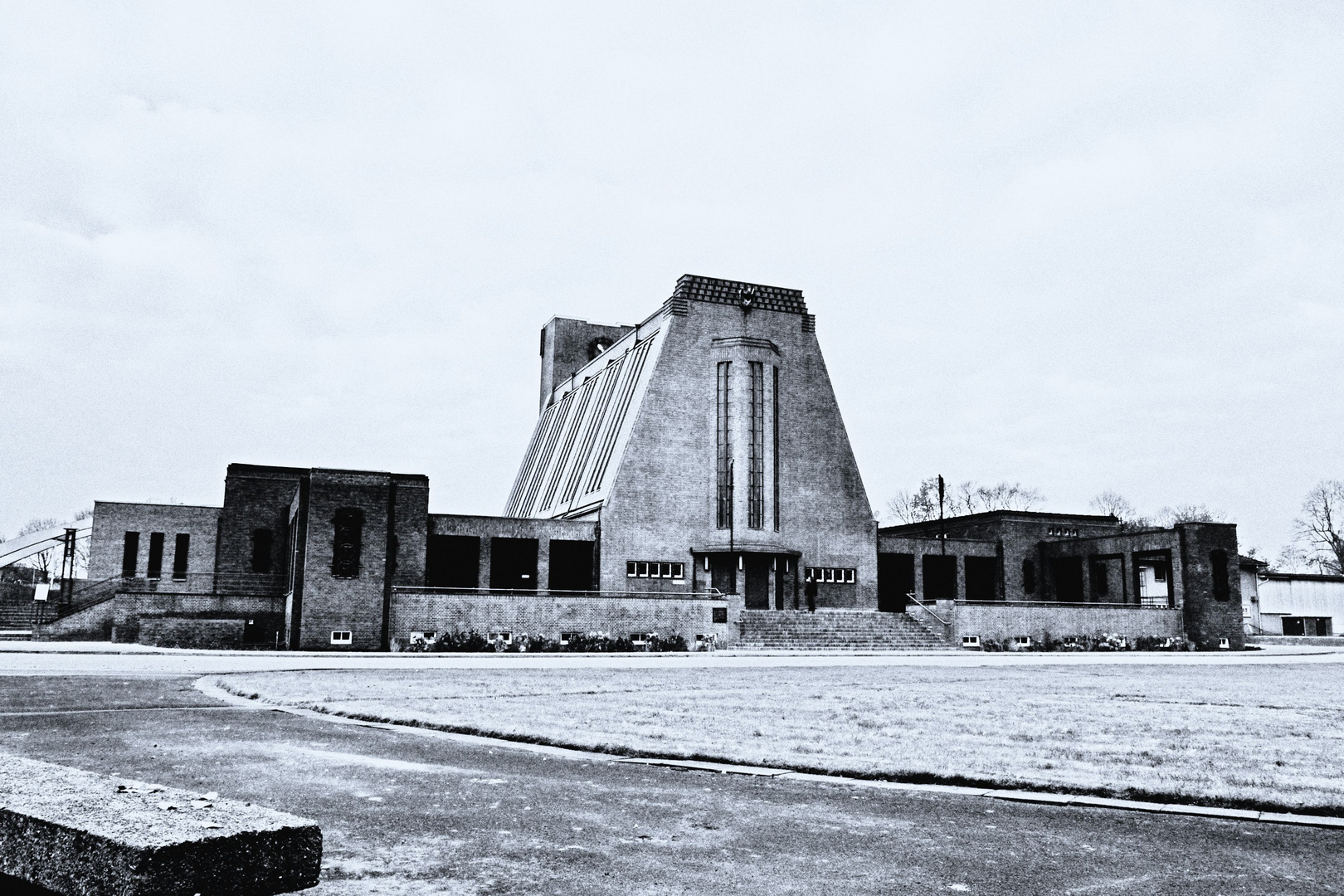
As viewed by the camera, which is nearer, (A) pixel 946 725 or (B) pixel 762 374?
(A) pixel 946 725

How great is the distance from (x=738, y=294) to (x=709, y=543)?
546 inches

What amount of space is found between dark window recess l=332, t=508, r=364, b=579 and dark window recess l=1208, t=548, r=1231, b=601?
41.7m

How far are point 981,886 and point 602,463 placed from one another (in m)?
55.6

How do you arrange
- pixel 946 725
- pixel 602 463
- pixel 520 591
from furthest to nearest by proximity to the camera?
1. pixel 602 463
2. pixel 520 591
3. pixel 946 725

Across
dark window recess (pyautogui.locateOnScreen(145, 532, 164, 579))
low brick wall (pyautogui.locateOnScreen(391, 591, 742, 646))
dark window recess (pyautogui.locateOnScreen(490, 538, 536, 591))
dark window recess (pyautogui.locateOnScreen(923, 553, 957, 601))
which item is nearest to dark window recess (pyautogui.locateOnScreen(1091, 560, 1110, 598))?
dark window recess (pyautogui.locateOnScreen(923, 553, 957, 601))

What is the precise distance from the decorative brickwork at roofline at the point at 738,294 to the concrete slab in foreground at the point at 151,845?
56.5 meters

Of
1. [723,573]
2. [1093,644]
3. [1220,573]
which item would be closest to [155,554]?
[723,573]

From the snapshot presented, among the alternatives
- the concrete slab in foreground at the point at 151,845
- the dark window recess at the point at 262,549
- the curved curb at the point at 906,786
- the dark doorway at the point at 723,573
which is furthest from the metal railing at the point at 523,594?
Answer: the concrete slab in foreground at the point at 151,845

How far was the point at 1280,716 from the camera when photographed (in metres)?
14.1

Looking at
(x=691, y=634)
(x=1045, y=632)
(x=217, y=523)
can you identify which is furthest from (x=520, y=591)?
(x=1045, y=632)

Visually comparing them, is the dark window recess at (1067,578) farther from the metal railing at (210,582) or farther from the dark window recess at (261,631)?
the dark window recess at (261,631)

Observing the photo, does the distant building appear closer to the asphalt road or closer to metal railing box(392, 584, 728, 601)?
metal railing box(392, 584, 728, 601)

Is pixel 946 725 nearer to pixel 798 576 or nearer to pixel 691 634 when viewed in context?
pixel 691 634

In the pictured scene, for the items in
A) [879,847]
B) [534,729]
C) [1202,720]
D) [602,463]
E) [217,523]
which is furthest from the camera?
[602,463]
